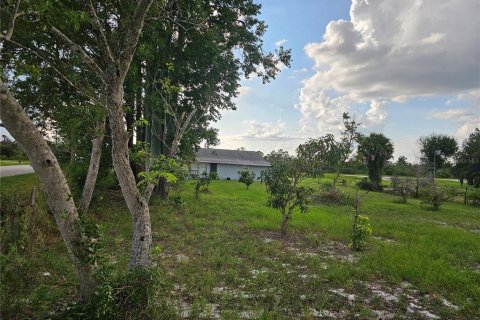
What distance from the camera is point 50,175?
346cm

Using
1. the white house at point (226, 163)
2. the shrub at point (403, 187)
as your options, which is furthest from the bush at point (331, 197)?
the white house at point (226, 163)

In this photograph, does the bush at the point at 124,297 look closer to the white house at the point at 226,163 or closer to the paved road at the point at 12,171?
the paved road at the point at 12,171

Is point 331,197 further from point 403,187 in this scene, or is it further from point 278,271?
point 278,271

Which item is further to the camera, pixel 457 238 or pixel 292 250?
pixel 457 238

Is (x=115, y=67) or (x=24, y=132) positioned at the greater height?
(x=115, y=67)

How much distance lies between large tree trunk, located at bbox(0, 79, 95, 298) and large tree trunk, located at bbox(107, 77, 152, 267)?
59 cm

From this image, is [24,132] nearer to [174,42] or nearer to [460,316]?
[460,316]

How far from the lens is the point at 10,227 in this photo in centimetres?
537

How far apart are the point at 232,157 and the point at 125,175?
3716 cm

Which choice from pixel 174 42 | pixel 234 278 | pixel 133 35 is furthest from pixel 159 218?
pixel 133 35

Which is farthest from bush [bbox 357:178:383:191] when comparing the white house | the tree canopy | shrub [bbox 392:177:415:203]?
the white house

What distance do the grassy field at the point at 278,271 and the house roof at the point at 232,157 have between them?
92.6 ft

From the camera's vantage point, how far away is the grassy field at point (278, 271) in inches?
177

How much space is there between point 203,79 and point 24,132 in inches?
A: 430
